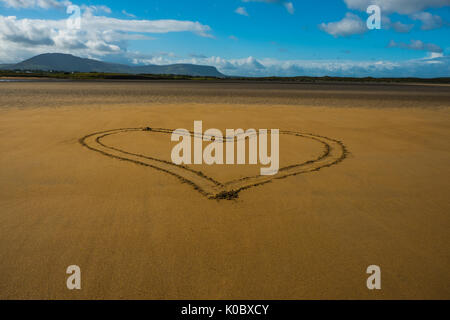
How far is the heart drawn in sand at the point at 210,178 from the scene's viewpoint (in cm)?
482

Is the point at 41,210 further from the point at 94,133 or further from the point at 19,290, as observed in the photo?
the point at 94,133

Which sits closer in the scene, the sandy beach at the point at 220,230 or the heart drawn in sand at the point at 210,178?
the sandy beach at the point at 220,230

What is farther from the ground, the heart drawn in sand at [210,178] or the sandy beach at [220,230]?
the heart drawn in sand at [210,178]

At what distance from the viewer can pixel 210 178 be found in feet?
17.1

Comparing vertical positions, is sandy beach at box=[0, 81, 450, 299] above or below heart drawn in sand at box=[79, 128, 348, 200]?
below

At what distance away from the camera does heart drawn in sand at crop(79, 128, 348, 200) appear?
482cm

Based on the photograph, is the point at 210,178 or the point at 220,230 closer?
the point at 220,230

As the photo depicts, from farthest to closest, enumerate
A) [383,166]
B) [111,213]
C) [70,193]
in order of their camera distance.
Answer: [383,166]
[70,193]
[111,213]

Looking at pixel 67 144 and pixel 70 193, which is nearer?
pixel 70 193

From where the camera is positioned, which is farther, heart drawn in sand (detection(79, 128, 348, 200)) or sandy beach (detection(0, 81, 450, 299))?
heart drawn in sand (detection(79, 128, 348, 200))
